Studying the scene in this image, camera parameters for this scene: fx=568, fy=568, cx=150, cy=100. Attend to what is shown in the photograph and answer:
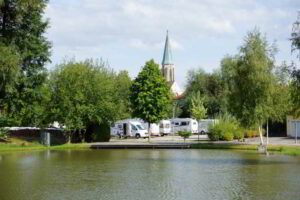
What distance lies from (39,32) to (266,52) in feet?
58.5

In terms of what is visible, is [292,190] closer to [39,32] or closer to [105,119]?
[39,32]

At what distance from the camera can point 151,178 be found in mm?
26922

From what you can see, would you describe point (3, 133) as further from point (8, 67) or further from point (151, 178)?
point (151, 178)

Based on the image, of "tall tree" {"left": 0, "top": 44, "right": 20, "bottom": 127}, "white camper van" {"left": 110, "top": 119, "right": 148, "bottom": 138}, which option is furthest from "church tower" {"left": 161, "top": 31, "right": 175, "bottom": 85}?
"tall tree" {"left": 0, "top": 44, "right": 20, "bottom": 127}

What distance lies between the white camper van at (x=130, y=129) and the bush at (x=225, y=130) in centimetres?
1497

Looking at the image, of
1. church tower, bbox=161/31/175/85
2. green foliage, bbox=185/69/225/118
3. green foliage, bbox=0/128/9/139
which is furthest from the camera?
church tower, bbox=161/31/175/85

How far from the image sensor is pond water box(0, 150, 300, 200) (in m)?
21.7

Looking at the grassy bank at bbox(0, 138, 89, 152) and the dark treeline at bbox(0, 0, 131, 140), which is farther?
the grassy bank at bbox(0, 138, 89, 152)

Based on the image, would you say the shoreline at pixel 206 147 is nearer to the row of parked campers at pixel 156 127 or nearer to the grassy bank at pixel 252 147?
the grassy bank at pixel 252 147

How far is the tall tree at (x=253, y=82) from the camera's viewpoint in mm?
43844

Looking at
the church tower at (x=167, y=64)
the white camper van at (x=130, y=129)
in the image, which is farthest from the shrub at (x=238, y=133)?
the church tower at (x=167, y=64)

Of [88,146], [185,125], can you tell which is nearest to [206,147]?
[88,146]

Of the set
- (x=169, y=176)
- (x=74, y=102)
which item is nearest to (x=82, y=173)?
(x=169, y=176)

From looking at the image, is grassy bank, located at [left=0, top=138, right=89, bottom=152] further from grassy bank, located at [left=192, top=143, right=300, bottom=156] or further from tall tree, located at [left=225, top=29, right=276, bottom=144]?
tall tree, located at [left=225, top=29, right=276, bottom=144]
